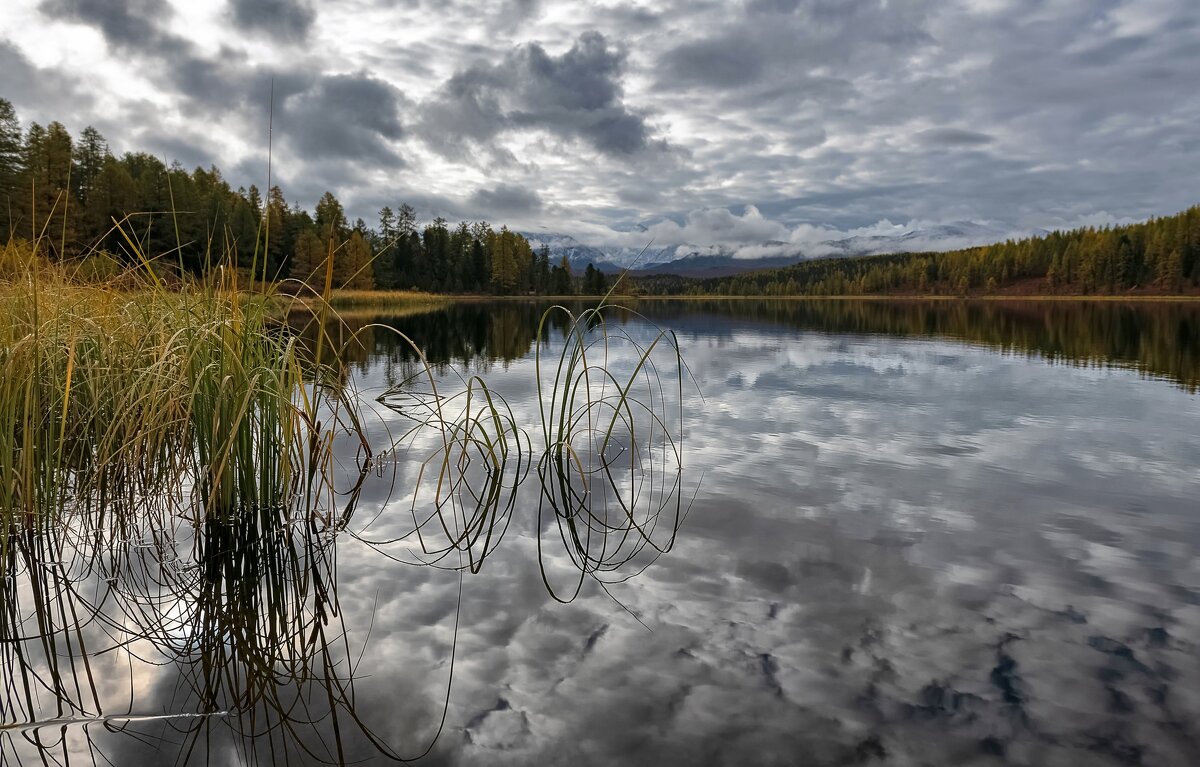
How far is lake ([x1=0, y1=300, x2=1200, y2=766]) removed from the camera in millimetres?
2180

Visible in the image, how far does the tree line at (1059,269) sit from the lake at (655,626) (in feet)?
349

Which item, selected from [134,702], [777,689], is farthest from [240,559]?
[777,689]

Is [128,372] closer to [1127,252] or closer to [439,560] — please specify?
[439,560]

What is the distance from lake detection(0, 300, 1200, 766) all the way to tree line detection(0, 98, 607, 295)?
6.20 feet

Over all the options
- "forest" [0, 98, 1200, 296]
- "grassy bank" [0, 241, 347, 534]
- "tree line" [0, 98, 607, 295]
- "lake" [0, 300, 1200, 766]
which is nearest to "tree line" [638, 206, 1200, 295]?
"forest" [0, 98, 1200, 296]

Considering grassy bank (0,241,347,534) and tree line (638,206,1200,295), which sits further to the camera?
tree line (638,206,1200,295)

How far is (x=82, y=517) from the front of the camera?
13.3 ft

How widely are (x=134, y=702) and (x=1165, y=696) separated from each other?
367 centimetres

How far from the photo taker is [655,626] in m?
2.93

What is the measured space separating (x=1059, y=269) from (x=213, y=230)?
117m

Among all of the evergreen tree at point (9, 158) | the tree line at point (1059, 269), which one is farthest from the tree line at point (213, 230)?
the tree line at point (1059, 269)

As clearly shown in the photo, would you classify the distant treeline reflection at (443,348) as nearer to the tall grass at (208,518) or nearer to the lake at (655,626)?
the tall grass at (208,518)

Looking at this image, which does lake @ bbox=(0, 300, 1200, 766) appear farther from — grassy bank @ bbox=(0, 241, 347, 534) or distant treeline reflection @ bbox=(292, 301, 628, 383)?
distant treeline reflection @ bbox=(292, 301, 628, 383)

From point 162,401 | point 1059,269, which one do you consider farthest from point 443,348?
point 1059,269
